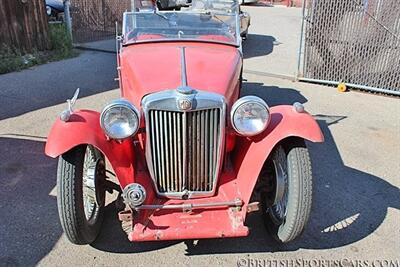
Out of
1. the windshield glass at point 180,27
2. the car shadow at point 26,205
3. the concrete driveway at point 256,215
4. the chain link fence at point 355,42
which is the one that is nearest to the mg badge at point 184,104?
the concrete driveway at point 256,215

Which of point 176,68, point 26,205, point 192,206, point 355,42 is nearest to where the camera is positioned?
point 192,206

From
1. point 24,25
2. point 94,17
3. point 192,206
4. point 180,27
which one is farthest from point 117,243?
point 94,17

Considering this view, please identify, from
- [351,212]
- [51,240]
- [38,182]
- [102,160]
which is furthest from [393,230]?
[38,182]

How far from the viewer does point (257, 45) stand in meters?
11.2

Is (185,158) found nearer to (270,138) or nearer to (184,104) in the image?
(184,104)

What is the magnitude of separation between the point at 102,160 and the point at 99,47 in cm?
796

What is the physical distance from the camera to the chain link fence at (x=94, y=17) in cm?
1047

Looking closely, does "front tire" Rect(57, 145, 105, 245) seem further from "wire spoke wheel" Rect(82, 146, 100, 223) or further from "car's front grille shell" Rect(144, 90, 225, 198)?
"car's front grille shell" Rect(144, 90, 225, 198)

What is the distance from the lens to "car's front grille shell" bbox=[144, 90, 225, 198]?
2.68 metres

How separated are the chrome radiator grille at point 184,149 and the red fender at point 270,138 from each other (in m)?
0.23

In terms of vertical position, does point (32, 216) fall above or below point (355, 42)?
below

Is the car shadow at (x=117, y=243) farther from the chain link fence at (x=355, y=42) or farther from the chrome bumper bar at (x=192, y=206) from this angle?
the chain link fence at (x=355, y=42)

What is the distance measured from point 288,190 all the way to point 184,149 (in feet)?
2.74

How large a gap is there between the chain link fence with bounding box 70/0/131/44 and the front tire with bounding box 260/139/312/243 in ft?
29.1
